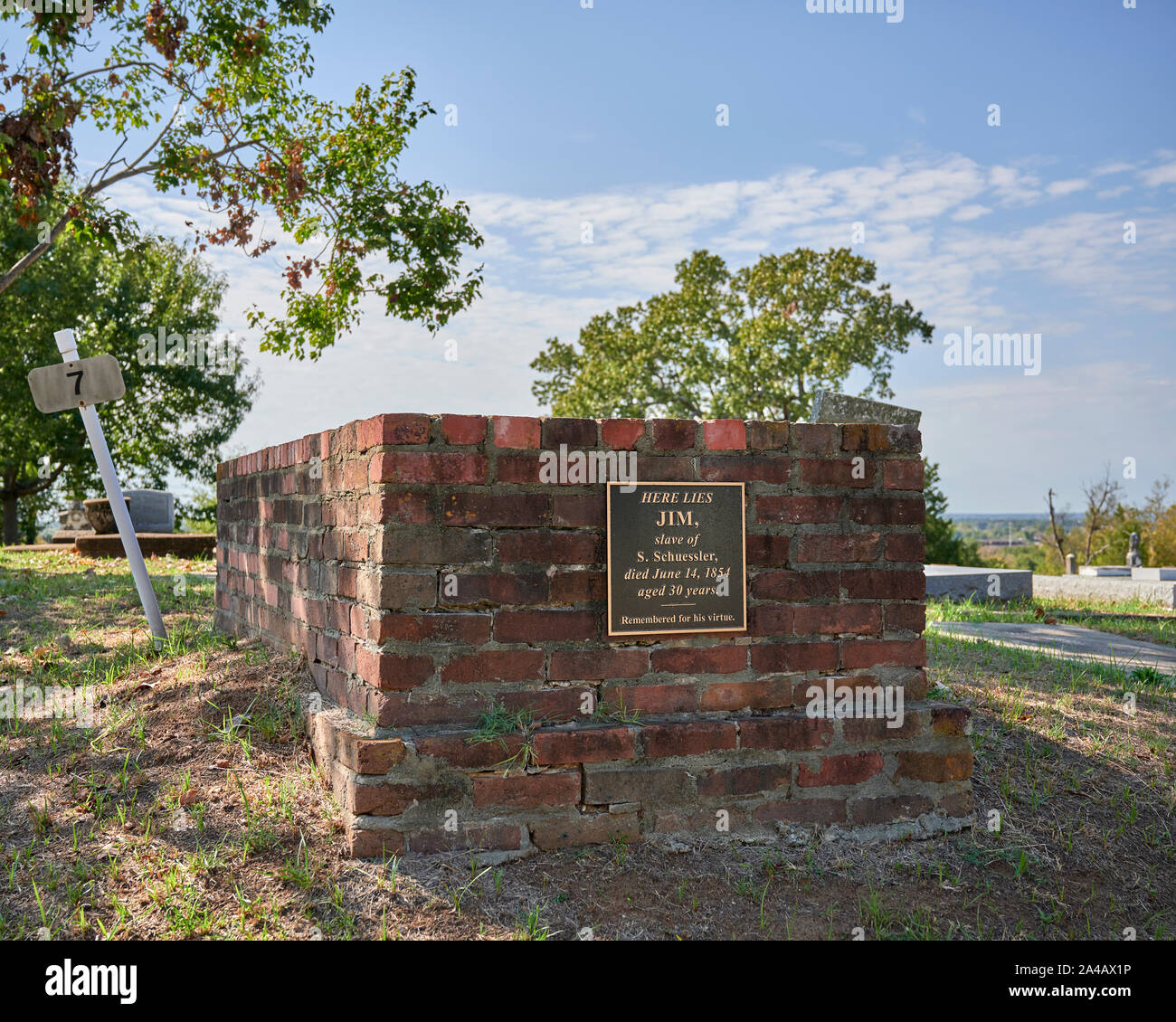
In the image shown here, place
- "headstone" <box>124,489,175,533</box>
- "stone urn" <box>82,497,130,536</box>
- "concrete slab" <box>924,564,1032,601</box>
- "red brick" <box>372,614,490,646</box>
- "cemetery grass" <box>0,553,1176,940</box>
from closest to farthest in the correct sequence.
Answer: "cemetery grass" <box>0,553,1176,940</box> → "red brick" <box>372,614,490,646</box> → "concrete slab" <box>924,564,1032,601</box> → "stone urn" <box>82,497,130,536</box> → "headstone" <box>124,489,175,533</box>

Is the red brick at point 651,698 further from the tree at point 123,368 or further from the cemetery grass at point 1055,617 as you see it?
the tree at point 123,368

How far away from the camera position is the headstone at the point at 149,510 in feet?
54.5

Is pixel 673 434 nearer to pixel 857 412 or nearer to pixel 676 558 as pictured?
pixel 676 558

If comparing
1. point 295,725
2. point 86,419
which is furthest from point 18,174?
point 295,725

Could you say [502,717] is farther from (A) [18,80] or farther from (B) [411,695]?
(A) [18,80]

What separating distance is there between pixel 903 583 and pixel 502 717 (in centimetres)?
184

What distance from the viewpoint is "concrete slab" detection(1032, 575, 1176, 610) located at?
50.8ft

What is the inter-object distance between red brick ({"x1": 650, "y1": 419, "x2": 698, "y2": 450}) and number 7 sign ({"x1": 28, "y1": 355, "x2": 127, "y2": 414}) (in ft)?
13.9

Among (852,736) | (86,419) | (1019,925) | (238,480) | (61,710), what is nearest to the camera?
(1019,925)

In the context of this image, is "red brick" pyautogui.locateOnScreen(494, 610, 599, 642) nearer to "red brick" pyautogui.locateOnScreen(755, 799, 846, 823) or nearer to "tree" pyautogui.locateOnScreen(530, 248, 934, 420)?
"red brick" pyautogui.locateOnScreen(755, 799, 846, 823)

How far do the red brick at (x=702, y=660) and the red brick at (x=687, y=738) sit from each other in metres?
0.21

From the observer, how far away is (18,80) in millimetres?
9609

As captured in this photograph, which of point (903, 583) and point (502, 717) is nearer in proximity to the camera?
point (502, 717)

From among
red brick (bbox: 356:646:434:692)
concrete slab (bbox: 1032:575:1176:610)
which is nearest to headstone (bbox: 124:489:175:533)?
red brick (bbox: 356:646:434:692)
